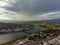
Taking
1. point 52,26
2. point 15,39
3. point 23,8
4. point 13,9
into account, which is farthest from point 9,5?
point 52,26

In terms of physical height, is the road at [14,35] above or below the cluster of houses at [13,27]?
below

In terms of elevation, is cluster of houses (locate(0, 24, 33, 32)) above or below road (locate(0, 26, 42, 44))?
above

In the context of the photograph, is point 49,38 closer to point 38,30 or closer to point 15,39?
point 38,30

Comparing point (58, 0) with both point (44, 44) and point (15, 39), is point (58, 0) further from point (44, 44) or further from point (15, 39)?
point (15, 39)

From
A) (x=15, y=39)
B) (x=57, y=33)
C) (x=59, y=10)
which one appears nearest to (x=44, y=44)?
(x=57, y=33)

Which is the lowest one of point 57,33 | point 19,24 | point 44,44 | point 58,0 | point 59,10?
point 44,44

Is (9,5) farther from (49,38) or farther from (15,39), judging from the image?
(49,38)

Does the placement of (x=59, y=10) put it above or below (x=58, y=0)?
below

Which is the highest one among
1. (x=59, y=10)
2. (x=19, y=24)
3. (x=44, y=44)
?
(x=59, y=10)

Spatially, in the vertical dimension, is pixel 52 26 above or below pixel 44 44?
above
